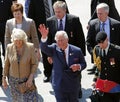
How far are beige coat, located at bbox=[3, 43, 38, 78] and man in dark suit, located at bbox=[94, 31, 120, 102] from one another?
1.16m

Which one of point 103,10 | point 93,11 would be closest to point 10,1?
point 93,11

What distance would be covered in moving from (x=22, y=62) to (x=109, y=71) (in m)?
1.54

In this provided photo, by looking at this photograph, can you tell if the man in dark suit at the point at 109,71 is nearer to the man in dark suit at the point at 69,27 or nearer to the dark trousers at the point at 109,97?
the dark trousers at the point at 109,97

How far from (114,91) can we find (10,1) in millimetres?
4037

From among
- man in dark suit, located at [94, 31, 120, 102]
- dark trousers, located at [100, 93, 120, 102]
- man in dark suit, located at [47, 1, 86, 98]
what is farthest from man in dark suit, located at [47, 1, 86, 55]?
dark trousers, located at [100, 93, 120, 102]

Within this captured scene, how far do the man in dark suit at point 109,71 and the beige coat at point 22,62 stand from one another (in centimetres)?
116

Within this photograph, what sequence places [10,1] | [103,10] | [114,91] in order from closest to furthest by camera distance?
[114,91]
[103,10]
[10,1]

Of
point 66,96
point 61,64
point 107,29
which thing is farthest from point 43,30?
point 107,29

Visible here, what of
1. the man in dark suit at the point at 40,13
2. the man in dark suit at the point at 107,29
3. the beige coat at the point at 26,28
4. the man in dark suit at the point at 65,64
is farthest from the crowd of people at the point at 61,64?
the man in dark suit at the point at 40,13

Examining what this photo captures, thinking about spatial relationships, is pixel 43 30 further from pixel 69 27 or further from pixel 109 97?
pixel 69 27

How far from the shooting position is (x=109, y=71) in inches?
324

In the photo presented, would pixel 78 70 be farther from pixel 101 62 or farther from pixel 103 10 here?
pixel 103 10

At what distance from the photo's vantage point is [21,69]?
8.54m

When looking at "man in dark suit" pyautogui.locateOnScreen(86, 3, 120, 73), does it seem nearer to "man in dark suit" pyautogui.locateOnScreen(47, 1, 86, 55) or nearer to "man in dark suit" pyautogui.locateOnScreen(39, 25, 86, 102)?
"man in dark suit" pyautogui.locateOnScreen(47, 1, 86, 55)
